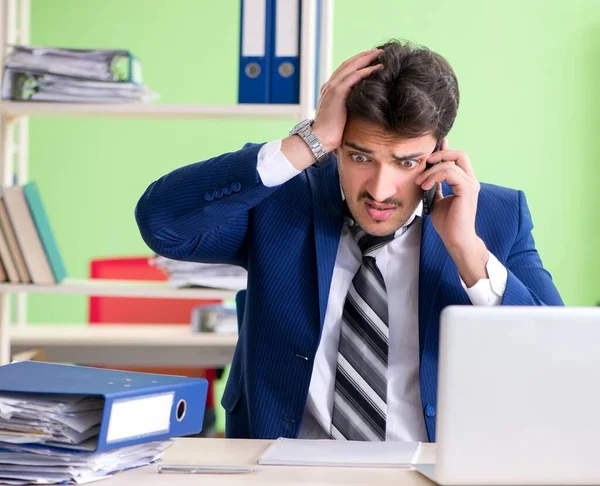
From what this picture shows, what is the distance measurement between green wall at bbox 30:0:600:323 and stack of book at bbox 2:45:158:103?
6.59ft

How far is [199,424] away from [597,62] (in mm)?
3819

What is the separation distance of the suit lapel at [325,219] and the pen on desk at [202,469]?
470 mm

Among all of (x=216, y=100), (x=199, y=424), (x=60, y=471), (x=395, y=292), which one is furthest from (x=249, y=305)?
(x=216, y=100)

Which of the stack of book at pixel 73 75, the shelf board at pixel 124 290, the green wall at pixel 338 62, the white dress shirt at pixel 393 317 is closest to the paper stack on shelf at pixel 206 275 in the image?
the shelf board at pixel 124 290

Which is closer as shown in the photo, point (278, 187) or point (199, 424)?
point (199, 424)

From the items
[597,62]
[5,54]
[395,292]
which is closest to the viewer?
[395,292]

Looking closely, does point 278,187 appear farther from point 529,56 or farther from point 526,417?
point 529,56

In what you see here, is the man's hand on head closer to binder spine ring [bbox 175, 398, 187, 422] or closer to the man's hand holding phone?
the man's hand holding phone

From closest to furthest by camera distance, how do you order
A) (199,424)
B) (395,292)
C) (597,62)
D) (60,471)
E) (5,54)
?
(60,471) → (199,424) → (395,292) → (5,54) → (597,62)

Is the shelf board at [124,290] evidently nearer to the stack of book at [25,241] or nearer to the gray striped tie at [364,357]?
the stack of book at [25,241]

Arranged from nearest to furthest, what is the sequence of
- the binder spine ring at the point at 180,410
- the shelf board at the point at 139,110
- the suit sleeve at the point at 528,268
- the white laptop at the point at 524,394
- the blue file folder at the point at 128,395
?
the white laptop at the point at 524,394
the blue file folder at the point at 128,395
the binder spine ring at the point at 180,410
the suit sleeve at the point at 528,268
the shelf board at the point at 139,110

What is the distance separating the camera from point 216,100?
4.71m

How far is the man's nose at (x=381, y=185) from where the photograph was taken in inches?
63.5

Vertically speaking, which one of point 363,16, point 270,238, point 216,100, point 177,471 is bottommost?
point 177,471
